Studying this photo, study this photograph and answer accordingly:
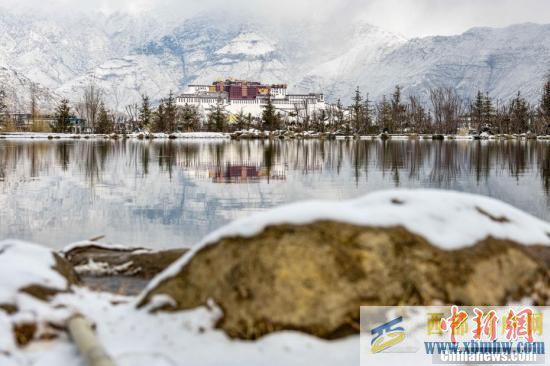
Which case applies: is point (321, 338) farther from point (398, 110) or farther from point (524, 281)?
point (398, 110)

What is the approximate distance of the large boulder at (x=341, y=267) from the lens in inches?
197

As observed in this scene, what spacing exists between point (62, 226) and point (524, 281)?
962 cm

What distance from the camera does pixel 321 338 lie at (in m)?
4.94

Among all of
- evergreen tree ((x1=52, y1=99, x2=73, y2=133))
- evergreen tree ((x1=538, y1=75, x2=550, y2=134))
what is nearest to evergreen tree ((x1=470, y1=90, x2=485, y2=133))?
evergreen tree ((x1=538, y1=75, x2=550, y2=134))

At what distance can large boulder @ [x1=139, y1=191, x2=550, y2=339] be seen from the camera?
500 cm

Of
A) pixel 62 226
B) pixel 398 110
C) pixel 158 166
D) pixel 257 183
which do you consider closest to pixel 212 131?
pixel 398 110

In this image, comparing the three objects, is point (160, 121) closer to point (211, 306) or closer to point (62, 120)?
point (62, 120)

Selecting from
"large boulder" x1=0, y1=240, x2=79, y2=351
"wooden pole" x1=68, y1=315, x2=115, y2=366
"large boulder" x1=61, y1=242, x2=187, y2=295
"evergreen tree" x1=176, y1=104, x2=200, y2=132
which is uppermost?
"evergreen tree" x1=176, y1=104, x2=200, y2=132

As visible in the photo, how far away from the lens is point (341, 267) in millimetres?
5078

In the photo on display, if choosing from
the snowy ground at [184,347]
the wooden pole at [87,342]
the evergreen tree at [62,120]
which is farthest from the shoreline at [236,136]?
the wooden pole at [87,342]

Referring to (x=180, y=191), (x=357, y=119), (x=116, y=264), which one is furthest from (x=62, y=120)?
(x=116, y=264)

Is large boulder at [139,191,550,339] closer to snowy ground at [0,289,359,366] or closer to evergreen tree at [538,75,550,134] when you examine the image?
snowy ground at [0,289,359,366]

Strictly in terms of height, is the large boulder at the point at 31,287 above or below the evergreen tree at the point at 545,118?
below

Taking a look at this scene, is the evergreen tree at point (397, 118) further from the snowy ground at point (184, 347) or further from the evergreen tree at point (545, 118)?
the snowy ground at point (184, 347)
